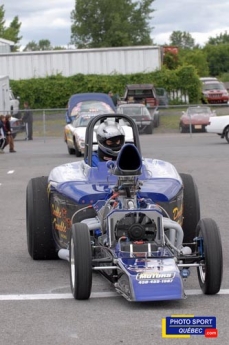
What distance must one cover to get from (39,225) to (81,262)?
7.73 ft

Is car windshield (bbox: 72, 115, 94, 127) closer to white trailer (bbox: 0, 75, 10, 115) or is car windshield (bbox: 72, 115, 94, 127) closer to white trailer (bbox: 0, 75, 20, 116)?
white trailer (bbox: 0, 75, 20, 116)

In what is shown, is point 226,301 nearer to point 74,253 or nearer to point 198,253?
point 198,253

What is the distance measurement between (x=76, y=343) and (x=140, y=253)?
1665 millimetres

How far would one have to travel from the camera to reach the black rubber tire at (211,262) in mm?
8266

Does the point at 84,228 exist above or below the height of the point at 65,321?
above

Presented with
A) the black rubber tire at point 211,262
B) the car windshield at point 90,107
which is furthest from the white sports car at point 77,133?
the black rubber tire at point 211,262

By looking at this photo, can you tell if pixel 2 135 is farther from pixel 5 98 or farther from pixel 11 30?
pixel 11 30

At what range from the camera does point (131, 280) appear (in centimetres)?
786

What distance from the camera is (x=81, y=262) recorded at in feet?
26.9

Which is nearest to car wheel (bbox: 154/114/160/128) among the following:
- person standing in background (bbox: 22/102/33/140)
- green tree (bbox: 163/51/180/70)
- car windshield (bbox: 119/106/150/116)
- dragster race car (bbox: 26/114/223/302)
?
car windshield (bbox: 119/106/150/116)

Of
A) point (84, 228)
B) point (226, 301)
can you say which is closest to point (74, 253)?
point (84, 228)

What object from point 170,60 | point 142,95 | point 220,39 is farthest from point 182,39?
point 142,95

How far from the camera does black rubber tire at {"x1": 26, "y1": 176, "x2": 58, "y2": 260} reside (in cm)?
1049

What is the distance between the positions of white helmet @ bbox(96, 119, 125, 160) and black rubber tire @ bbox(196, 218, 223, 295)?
89.8 inches
